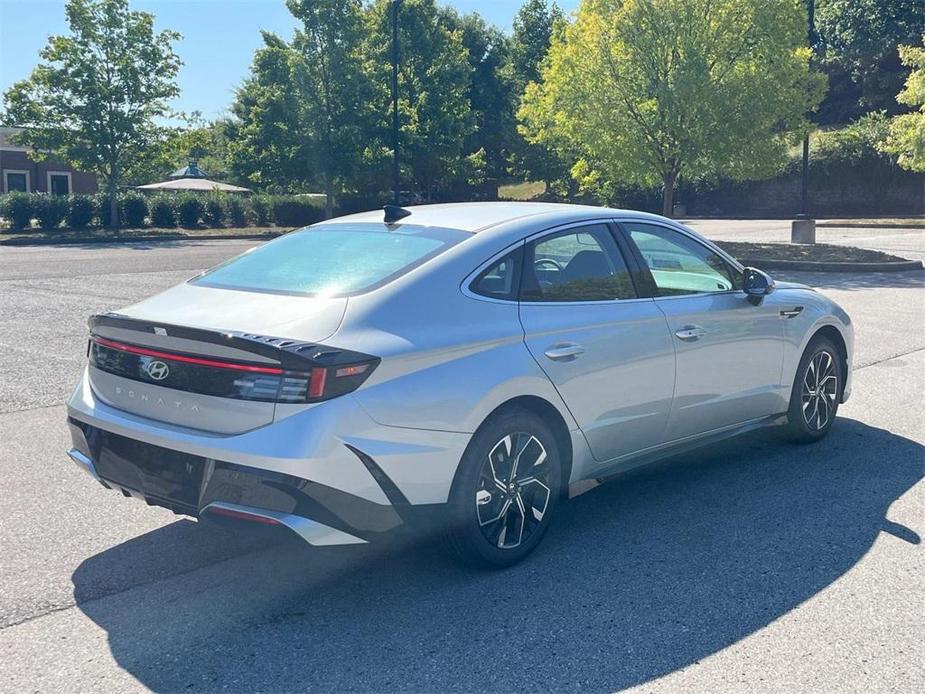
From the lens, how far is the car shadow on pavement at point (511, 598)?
3332 mm

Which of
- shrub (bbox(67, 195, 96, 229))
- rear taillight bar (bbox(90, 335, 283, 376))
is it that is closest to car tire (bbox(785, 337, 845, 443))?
rear taillight bar (bbox(90, 335, 283, 376))

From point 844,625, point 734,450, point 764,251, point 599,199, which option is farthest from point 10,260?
point 599,199

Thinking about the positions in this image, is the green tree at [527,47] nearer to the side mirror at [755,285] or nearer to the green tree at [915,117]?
the green tree at [915,117]

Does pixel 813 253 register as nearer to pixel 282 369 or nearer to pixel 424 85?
pixel 282 369

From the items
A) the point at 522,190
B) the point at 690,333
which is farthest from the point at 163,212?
the point at 690,333

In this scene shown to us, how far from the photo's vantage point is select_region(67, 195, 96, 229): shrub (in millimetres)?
37938

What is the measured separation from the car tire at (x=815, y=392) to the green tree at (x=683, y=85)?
54.5ft

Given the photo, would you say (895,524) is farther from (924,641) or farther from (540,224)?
(540,224)

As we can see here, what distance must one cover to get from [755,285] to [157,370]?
11.3ft

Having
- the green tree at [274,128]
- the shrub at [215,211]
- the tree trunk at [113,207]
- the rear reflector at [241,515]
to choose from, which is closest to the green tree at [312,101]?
the green tree at [274,128]

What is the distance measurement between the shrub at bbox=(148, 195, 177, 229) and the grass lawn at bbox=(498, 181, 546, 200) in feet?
86.9

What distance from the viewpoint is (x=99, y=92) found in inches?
1411

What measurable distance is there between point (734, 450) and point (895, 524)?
4.87 feet

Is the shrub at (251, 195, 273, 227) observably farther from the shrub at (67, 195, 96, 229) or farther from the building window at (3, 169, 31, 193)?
the building window at (3, 169, 31, 193)
